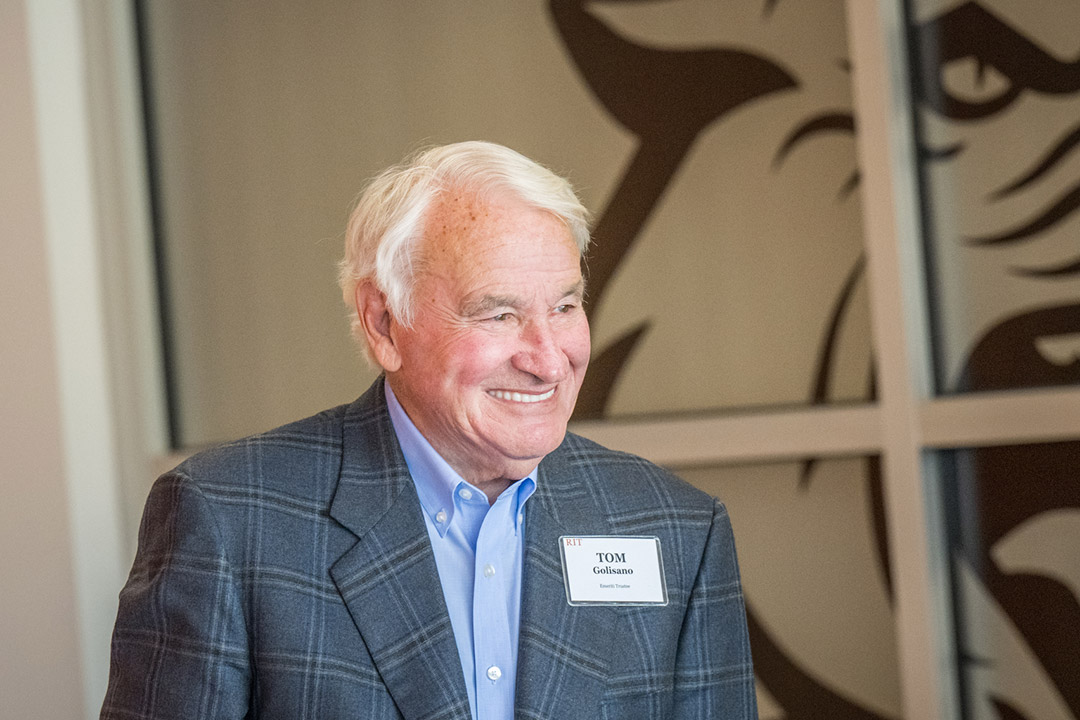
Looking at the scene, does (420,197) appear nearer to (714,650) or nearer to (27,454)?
(714,650)

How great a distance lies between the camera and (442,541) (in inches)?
68.7

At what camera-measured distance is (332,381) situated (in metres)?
3.47

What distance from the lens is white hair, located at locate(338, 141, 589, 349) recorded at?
5.61 feet

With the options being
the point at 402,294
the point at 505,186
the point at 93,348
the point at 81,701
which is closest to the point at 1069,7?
the point at 505,186

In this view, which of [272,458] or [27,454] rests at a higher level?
[272,458]

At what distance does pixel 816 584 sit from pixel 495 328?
161 centimetres

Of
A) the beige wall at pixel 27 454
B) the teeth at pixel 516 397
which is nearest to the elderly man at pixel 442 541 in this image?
the teeth at pixel 516 397

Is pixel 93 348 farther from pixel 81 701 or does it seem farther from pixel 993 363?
pixel 993 363

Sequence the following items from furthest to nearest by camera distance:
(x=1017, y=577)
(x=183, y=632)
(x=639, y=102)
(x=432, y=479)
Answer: (x=639, y=102) < (x=1017, y=577) < (x=432, y=479) < (x=183, y=632)

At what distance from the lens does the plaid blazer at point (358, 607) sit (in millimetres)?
1562

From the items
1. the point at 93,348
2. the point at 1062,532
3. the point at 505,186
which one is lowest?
the point at 1062,532

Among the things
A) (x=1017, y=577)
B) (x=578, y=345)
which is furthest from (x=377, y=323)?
(x=1017, y=577)

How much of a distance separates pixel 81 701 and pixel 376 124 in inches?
74.5

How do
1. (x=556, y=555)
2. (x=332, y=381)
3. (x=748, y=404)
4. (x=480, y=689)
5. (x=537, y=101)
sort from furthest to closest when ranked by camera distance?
(x=332, y=381), (x=537, y=101), (x=748, y=404), (x=556, y=555), (x=480, y=689)
